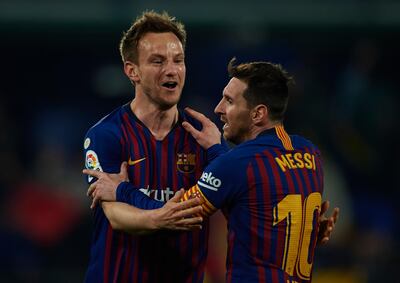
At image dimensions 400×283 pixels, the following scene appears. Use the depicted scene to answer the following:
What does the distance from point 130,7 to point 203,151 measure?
664 cm

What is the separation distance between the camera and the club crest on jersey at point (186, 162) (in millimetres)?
4969

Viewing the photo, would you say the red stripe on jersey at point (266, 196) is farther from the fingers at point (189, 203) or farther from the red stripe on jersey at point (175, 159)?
the red stripe on jersey at point (175, 159)

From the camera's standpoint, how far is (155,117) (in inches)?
197

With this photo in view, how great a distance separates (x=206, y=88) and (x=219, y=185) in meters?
7.37

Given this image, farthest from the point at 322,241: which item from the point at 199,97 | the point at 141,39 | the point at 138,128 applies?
the point at 199,97

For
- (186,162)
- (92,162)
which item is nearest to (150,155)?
(186,162)

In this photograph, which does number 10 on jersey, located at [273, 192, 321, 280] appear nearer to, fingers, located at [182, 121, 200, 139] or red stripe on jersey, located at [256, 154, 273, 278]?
red stripe on jersey, located at [256, 154, 273, 278]

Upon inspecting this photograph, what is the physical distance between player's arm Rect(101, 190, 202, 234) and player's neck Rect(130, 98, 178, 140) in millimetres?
590

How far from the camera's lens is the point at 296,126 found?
11156 millimetres

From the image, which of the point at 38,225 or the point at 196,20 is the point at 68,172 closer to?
the point at 38,225

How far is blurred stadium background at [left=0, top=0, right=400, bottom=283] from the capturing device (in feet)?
34.4

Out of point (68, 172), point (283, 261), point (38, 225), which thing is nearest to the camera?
point (283, 261)

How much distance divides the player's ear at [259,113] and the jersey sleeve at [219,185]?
34cm

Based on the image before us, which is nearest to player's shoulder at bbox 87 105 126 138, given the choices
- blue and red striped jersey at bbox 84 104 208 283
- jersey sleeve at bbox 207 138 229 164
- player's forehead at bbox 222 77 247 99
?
blue and red striped jersey at bbox 84 104 208 283
